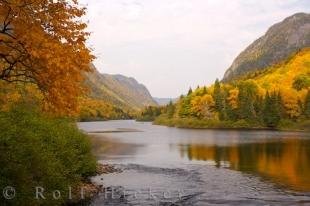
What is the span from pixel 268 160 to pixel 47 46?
42.0 m

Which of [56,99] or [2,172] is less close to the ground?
[56,99]

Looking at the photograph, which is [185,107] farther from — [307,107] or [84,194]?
[84,194]

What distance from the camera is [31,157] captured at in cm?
2186

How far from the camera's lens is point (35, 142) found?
23531 millimetres

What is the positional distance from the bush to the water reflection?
19.1 meters

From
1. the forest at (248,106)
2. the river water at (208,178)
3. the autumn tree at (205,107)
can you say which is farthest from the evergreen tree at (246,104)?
the river water at (208,178)

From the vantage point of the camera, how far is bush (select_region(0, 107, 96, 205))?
19703mm

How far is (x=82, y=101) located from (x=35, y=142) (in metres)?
5.49

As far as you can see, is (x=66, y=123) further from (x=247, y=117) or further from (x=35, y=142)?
(x=247, y=117)

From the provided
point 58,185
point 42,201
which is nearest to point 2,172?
point 42,201

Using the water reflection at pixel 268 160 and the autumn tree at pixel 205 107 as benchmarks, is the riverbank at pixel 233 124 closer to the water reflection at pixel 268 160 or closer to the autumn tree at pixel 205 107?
the autumn tree at pixel 205 107

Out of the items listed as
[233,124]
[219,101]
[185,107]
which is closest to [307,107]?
[233,124]

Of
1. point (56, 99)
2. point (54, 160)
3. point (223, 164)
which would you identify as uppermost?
point (56, 99)

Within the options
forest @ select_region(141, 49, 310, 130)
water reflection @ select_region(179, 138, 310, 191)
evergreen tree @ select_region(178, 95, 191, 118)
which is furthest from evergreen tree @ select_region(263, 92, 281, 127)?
water reflection @ select_region(179, 138, 310, 191)
